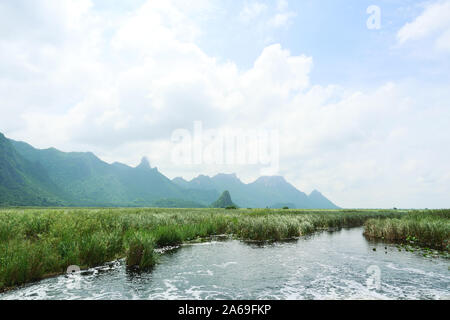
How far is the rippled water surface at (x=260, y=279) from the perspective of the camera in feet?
38.4

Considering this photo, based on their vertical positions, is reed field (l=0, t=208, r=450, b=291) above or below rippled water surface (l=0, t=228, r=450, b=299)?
above

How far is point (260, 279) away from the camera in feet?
46.8

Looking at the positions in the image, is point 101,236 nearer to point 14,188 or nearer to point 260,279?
point 260,279

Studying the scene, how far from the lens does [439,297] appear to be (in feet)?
38.1

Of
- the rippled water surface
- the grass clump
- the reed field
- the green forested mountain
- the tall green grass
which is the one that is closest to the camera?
the rippled water surface

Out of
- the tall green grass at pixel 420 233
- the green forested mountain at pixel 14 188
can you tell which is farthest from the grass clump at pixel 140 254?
the green forested mountain at pixel 14 188

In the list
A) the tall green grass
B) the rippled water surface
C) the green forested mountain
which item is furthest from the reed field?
the green forested mountain

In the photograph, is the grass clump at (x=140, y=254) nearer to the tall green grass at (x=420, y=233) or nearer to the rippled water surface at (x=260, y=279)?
the rippled water surface at (x=260, y=279)

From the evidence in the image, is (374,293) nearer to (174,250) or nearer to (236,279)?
(236,279)

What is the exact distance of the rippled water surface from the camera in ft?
38.4

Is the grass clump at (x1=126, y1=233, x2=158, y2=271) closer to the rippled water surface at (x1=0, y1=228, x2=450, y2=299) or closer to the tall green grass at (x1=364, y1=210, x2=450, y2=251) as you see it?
the rippled water surface at (x1=0, y1=228, x2=450, y2=299)

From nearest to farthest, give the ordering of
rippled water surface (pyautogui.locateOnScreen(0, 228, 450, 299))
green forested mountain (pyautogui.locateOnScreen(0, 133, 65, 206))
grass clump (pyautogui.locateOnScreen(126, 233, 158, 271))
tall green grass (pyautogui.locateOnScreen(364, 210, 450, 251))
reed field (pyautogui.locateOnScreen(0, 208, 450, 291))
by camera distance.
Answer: rippled water surface (pyautogui.locateOnScreen(0, 228, 450, 299))
reed field (pyautogui.locateOnScreen(0, 208, 450, 291))
grass clump (pyautogui.locateOnScreen(126, 233, 158, 271))
tall green grass (pyautogui.locateOnScreen(364, 210, 450, 251))
green forested mountain (pyautogui.locateOnScreen(0, 133, 65, 206))

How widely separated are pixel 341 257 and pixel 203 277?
12838mm
